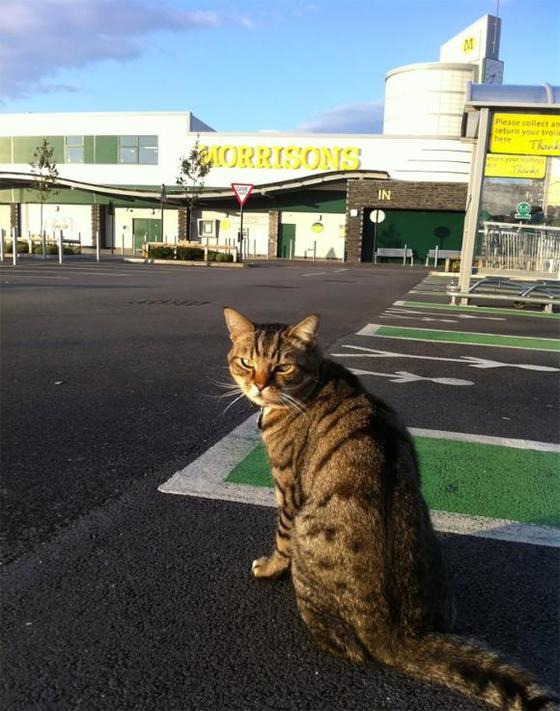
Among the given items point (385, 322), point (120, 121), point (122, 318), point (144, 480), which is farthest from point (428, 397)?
point (120, 121)

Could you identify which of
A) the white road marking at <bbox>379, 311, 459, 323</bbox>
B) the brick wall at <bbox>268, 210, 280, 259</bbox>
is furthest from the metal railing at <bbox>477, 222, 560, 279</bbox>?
the brick wall at <bbox>268, 210, 280, 259</bbox>

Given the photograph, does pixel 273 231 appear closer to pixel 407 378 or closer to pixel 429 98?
pixel 429 98

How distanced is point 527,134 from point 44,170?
4171cm

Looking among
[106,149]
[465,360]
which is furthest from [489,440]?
[106,149]

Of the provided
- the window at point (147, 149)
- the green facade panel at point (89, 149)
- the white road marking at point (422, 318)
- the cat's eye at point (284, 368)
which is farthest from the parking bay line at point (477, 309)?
the green facade panel at point (89, 149)

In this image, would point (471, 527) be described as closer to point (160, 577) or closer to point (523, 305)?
point (160, 577)

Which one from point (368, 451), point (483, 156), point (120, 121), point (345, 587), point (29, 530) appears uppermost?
point (120, 121)

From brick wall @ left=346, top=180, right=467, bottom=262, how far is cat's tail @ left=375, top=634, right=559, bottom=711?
39565 mm

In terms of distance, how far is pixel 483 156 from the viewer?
12.4m

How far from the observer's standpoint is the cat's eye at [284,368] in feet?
8.30

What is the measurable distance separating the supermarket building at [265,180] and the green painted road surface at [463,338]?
103ft

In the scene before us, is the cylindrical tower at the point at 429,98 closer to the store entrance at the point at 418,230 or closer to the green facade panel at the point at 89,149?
the store entrance at the point at 418,230

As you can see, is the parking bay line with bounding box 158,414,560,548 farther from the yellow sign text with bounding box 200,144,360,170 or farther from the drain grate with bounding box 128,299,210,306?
the yellow sign text with bounding box 200,144,360,170

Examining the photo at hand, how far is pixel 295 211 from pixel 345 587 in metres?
43.3
